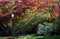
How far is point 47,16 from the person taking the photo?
2158cm

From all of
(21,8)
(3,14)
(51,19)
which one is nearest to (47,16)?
(51,19)

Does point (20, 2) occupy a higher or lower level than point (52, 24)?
higher

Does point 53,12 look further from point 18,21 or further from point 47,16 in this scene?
point 18,21

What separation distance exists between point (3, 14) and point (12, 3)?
130cm

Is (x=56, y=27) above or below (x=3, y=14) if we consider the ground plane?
below

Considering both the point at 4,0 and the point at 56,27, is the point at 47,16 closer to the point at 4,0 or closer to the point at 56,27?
the point at 56,27

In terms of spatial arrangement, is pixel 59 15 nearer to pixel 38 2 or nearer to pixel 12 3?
pixel 38 2

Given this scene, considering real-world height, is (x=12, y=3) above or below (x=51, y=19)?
above


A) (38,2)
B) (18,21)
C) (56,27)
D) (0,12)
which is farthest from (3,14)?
(56,27)

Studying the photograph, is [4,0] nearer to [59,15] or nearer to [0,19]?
[0,19]

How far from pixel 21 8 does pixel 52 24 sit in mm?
3338

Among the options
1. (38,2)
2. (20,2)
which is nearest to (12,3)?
(20,2)

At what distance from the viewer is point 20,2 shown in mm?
20859

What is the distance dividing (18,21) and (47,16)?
9.08 feet
